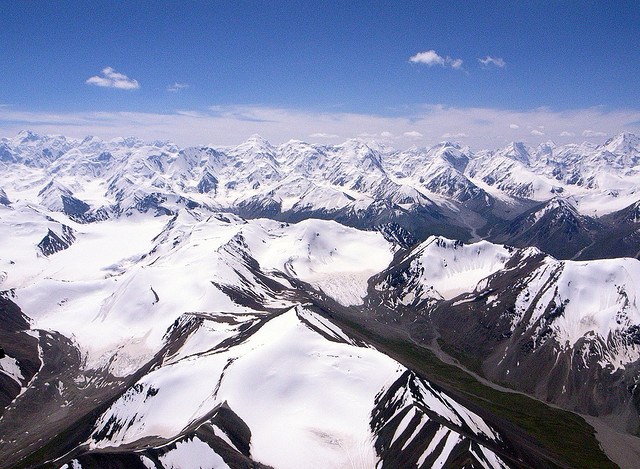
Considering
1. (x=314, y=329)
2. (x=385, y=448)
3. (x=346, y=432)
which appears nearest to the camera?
(x=385, y=448)

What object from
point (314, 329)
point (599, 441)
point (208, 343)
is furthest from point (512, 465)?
point (208, 343)

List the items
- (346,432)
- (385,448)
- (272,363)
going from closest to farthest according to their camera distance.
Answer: (385,448) < (346,432) < (272,363)

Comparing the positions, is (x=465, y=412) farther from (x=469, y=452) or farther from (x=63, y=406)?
(x=63, y=406)

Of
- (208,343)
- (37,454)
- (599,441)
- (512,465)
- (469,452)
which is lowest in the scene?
Answer: (599,441)

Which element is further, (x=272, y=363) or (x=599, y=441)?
(x=599, y=441)

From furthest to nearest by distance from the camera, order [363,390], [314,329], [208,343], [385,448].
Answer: [208,343]
[314,329]
[363,390]
[385,448]

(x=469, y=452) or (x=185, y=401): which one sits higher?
(x=469, y=452)

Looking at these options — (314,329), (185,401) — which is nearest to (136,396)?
(185,401)

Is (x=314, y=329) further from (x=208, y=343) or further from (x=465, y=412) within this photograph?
(x=465, y=412)

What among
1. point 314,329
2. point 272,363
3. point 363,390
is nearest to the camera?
point 363,390
